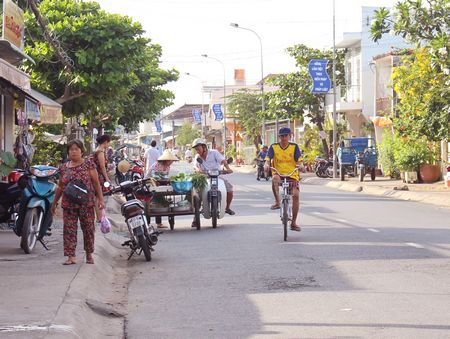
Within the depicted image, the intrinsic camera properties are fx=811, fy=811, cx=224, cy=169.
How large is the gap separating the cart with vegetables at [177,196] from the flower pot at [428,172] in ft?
64.6

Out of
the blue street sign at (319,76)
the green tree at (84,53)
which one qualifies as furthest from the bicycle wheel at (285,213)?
the blue street sign at (319,76)

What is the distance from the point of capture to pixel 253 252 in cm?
1222

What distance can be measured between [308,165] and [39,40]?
29.2 metres

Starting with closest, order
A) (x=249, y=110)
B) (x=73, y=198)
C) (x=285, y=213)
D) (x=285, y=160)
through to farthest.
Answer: (x=73, y=198) < (x=285, y=213) < (x=285, y=160) < (x=249, y=110)

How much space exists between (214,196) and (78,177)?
5.66 metres

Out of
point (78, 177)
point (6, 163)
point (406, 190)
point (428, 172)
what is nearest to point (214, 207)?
point (6, 163)

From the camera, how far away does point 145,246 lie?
1162 cm

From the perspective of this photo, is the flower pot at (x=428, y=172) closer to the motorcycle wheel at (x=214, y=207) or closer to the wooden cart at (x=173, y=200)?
the motorcycle wheel at (x=214, y=207)

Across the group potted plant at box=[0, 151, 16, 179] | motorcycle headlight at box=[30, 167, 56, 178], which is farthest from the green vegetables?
motorcycle headlight at box=[30, 167, 56, 178]

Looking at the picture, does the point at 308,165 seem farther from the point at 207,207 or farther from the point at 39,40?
the point at 207,207

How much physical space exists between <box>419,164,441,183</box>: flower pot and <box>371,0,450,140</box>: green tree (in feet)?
8.37

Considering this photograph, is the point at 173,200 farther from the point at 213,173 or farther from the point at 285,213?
the point at 285,213

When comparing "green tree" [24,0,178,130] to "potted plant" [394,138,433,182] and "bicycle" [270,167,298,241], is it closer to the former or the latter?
"bicycle" [270,167,298,241]

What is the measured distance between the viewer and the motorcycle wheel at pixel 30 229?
1144 cm
